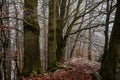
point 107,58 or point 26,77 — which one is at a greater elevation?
point 107,58

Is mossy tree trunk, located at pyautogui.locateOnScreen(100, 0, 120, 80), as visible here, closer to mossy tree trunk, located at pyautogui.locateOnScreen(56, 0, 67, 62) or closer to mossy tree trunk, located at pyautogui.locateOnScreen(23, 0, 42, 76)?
mossy tree trunk, located at pyautogui.locateOnScreen(23, 0, 42, 76)

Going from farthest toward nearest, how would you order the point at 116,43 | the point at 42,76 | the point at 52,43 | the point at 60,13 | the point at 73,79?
the point at 60,13, the point at 52,43, the point at 42,76, the point at 73,79, the point at 116,43

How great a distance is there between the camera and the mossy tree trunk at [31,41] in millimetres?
9945

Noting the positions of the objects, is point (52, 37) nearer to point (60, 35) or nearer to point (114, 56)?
point (60, 35)

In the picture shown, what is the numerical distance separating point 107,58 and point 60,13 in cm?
803

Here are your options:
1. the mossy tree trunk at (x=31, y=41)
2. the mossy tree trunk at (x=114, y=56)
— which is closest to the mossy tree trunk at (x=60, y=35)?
the mossy tree trunk at (x=31, y=41)

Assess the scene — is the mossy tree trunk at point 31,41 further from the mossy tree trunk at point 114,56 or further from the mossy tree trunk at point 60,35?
the mossy tree trunk at point 60,35

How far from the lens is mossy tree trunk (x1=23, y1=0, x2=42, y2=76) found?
392 inches

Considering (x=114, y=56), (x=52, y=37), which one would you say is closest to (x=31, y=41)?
(x=52, y=37)

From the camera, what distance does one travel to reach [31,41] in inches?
399

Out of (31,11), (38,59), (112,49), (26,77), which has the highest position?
(31,11)

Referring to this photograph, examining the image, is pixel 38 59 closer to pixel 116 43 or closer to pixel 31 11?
pixel 31 11

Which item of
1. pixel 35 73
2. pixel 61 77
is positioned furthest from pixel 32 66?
pixel 61 77

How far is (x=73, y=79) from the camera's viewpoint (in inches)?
356
